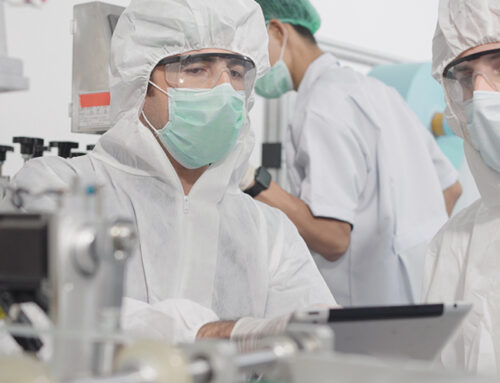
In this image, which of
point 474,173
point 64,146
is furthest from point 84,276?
point 474,173

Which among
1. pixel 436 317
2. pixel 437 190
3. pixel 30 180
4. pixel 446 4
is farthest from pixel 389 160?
Answer: pixel 436 317

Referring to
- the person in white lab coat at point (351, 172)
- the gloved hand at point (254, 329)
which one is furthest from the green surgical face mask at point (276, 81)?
the gloved hand at point (254, 329)

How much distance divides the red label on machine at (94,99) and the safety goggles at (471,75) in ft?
2.66

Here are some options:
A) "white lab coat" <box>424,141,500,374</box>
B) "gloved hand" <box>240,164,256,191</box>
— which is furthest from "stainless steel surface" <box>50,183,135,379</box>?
"gloved hand" <box>240,164,256,191</box>

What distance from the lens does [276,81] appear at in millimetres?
2379

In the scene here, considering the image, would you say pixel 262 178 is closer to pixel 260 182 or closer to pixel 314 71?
pixel 260 182

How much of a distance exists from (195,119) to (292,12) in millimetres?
948

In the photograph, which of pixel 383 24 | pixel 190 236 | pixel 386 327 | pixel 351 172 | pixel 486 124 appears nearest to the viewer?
pixel 386 327

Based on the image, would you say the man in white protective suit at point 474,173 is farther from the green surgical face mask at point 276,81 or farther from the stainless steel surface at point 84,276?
the stainless steel surface at point 84,276

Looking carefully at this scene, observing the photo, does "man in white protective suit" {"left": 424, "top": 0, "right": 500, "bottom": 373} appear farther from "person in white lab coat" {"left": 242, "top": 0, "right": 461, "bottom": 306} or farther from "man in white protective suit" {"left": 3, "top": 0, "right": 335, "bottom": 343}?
"person in white lab coat" {"left": 242, "top": 0, "right": 461, "bottom": 306}

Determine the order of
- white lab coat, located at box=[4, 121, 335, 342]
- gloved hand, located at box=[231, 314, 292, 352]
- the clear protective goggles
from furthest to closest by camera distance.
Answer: the clear protective goggles < white lab coat, located at box=[4, 121, 335, 342] < gloved hand, located at box=[231, 314, 292, 352]

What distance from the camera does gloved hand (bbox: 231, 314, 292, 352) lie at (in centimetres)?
69

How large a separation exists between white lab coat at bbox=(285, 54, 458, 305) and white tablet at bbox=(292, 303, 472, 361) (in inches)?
50.0

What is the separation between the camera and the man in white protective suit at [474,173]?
1522 mm
